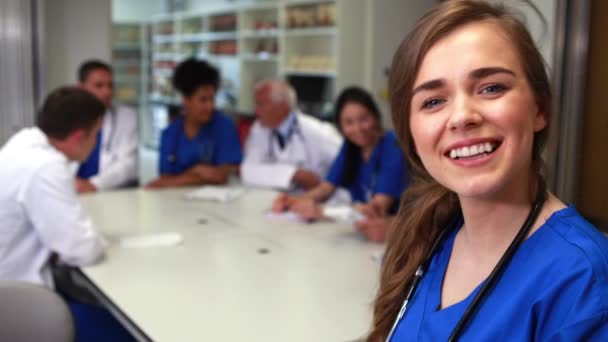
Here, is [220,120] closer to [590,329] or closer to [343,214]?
[343,214]

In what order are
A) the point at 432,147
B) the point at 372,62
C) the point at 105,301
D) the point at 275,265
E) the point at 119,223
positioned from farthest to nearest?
the point at 372,62 → the point at 119,223 → the point at 275,265 → the point at 105,301 → the point at 432,147

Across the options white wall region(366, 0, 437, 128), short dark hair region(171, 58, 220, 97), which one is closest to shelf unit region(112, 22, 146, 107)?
white wall region(366, 0, 437, 128)

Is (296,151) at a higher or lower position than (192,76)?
lower

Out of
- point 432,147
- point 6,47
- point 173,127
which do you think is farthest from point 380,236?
point 6,47

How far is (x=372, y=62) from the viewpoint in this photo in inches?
196

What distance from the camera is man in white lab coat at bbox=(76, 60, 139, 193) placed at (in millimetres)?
3586

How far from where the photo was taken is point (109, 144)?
3699 mm

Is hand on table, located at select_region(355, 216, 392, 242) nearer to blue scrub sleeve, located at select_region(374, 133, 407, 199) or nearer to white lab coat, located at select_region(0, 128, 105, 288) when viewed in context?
blue scrub sleeve, located at select_region(374, 133, 407, 199)

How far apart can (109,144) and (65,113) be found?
1669 millimetres

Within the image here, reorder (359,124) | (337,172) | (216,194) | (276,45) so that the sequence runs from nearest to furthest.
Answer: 1. (359,124)
2. (337,172)
3. (216,194)
4. (276,45)

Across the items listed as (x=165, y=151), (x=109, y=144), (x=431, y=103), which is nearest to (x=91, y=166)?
(x=109, y=144)

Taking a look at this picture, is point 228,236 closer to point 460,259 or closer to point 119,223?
point 119,223

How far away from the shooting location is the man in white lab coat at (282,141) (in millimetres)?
3566

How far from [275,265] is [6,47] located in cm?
263
